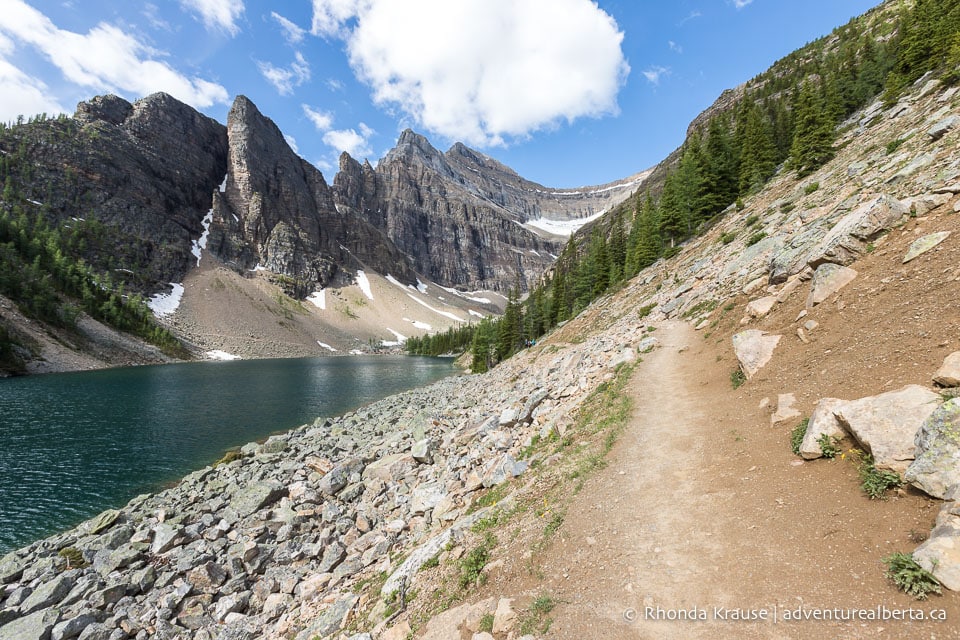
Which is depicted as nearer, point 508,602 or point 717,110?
point 508,602

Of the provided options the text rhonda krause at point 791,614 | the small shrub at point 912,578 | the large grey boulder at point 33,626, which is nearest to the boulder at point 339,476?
the large grey boulder at point 33,626

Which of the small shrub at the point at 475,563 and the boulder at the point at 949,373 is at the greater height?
the boulder at the point at 949,373

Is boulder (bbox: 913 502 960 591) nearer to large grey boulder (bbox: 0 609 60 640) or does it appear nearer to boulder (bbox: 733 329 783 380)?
boulder (bbox: 733 329 783 380)

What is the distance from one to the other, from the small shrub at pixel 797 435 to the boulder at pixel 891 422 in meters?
0.97

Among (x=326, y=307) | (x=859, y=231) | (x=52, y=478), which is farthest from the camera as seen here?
(x=326, y=307)

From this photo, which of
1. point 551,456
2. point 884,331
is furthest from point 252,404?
point 884,331

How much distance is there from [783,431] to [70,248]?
18683 cm

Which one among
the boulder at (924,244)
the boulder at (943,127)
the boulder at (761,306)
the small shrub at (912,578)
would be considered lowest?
the small shrub at (912,578)

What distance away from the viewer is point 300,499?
55.6 ft

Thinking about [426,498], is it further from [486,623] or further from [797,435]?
[797,435]

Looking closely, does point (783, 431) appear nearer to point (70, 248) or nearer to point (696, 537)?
point (696, 537)

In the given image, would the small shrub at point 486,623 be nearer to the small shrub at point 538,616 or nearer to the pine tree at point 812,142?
the small shrub at point 538,616

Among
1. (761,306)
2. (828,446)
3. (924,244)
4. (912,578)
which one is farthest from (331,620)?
(924,244)

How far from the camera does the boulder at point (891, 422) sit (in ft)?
18.9
